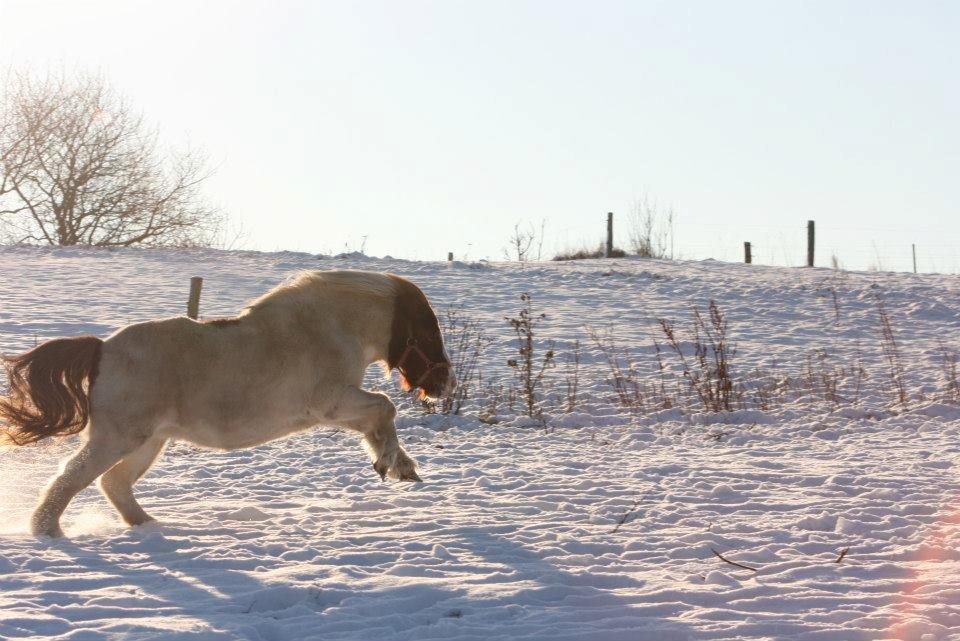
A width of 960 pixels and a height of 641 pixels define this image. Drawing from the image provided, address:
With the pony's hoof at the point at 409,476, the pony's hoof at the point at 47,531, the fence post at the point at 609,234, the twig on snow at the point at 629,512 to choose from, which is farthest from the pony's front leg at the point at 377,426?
the fence post at the point at 609,234

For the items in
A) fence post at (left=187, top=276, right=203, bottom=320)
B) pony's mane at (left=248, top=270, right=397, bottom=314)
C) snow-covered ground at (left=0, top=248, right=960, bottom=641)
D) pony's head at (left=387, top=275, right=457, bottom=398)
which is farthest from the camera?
fence post at (left=187, top=276, right=203, bottom=320)

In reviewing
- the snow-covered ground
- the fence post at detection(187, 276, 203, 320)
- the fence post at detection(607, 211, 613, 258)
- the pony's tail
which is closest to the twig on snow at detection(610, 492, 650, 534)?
the snow-covered ground

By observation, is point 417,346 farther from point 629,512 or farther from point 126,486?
point 126,486

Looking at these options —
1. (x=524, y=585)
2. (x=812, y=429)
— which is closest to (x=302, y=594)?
(x=524, y=585)

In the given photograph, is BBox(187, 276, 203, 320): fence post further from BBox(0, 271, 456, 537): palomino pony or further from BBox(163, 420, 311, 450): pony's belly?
BBox(163, 420, 311, 450): pony's belly

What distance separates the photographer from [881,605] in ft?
13.6

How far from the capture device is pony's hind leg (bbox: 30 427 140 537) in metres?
5.53

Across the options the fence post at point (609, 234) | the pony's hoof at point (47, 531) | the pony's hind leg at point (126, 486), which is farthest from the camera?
the fence post at point (609, 234)

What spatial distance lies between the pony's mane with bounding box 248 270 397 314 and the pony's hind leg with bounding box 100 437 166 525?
3.65 feet

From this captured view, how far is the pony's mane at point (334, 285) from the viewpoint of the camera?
6.16m

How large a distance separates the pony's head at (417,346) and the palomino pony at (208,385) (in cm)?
7

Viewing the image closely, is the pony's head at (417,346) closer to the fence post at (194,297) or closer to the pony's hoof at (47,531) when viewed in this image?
the pony's hoof at (47,531)

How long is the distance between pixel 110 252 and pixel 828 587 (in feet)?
82.9

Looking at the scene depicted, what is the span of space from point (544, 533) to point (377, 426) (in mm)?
1242
